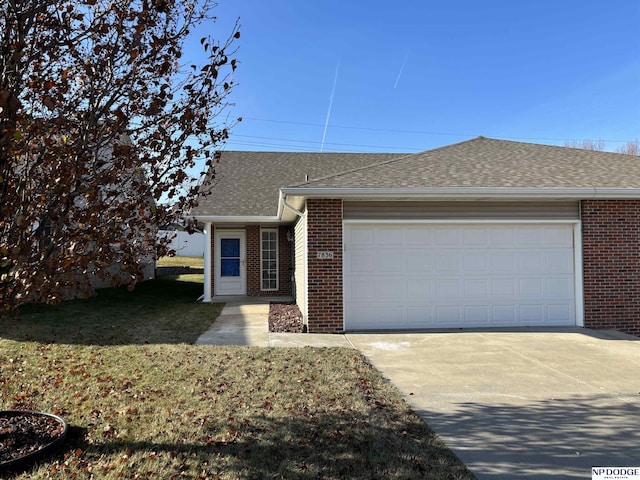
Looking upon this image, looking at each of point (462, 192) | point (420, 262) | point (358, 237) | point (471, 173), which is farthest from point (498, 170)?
point (358, 237)

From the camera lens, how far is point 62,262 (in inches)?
120

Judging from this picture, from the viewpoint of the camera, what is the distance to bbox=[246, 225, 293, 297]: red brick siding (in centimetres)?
1502

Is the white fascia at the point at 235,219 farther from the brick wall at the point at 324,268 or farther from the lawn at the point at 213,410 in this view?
the lawn at the point at 213,410

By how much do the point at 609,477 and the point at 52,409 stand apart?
5.20 m

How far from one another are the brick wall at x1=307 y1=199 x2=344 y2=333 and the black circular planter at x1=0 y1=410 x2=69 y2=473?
5.21 meters

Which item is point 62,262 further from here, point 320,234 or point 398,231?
point 398,231

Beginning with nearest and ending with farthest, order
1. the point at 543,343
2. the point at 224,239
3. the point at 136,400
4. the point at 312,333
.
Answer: the point at 136,400, the point at 543,343, the point at 312,333, the point at 224,239

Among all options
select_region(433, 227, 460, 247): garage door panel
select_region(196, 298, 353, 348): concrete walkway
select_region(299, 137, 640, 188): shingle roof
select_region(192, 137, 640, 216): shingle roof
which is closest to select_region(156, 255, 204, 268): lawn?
select_region(192, 137, 640, 216): shingle roof

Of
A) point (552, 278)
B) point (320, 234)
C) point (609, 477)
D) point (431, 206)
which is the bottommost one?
point (609, 477)

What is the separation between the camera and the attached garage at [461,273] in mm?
9047

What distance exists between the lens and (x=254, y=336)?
834 cm

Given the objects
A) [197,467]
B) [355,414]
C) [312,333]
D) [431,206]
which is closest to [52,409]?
[197,467]

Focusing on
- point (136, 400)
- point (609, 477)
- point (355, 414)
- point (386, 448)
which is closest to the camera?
point (609, 477)

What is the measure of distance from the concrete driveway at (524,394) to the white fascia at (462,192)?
2776 mm
